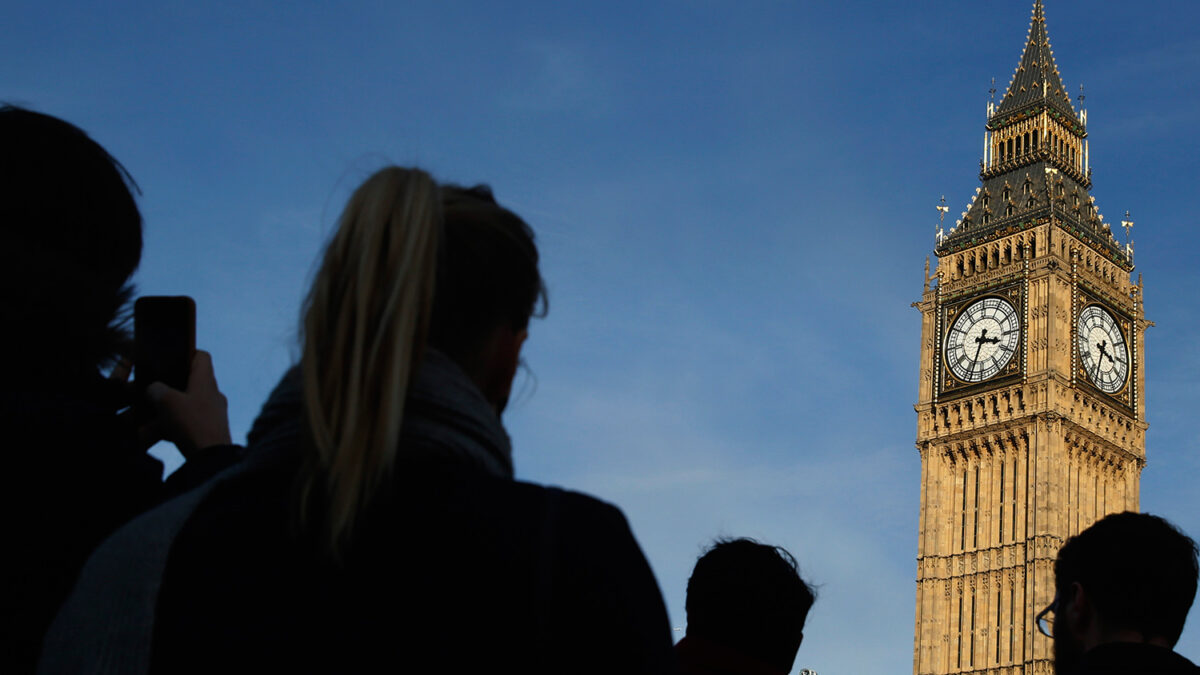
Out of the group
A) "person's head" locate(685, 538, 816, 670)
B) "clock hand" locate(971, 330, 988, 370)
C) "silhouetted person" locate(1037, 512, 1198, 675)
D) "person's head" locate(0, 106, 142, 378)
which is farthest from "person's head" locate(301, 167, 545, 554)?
"clock hand" locate(971, 330, 988, 370)

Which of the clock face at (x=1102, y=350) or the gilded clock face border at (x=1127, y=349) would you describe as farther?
the clock face at (x=1102, y=350)

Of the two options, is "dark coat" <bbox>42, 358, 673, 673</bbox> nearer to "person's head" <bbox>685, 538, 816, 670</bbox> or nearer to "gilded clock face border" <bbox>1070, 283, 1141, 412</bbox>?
"person's head" <bbox>685, 538, 816, 670</bbox>

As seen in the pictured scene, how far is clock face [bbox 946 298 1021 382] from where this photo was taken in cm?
4384

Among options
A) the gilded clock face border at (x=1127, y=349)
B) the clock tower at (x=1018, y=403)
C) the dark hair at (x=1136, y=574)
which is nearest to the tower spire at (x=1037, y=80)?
the clock tower at (x=1018, y=403)

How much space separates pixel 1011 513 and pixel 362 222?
43880 millimetres

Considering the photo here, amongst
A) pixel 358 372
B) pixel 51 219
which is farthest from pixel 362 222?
pixel 51 219

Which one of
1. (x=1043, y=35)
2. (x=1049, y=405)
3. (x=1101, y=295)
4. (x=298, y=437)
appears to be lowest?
(x=298, y=437)

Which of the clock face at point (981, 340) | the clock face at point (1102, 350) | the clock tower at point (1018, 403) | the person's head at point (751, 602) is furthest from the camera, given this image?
the clock face at point (1102, 350)

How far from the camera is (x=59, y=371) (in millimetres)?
2699

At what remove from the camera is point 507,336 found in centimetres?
231

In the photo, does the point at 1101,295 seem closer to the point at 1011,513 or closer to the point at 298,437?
the point at 1011,513

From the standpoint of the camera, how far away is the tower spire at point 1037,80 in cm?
4819

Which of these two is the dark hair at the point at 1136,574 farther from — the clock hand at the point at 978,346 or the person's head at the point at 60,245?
the clock hand at the point at 978,346

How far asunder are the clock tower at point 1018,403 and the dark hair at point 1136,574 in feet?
128
